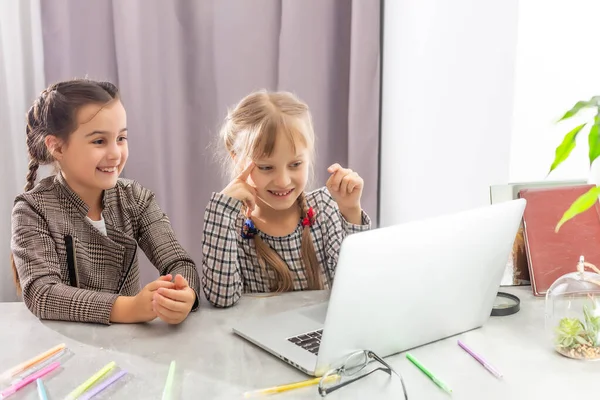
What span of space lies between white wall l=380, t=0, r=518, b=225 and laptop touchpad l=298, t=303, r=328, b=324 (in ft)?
2.24

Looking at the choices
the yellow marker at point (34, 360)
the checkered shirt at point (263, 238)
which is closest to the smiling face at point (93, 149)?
the checkered shirt at point (263, 238)

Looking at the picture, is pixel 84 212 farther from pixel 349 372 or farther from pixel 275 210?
pixel 349 372

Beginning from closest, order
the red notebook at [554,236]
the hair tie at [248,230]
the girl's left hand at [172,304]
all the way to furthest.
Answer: the girl's left hand at [172,304] < the red notebook at [554,236] < the hair tie at [248,230]

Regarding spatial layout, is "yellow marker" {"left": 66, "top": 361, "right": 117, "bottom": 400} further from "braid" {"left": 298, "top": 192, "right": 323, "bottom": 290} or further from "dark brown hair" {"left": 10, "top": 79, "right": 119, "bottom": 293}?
"braid" {"left": 298, "top": 192, "right": 323, "bottom": 290}

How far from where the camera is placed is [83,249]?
1.32 m

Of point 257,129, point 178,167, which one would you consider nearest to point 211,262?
point 257,129

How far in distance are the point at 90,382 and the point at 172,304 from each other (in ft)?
0.75

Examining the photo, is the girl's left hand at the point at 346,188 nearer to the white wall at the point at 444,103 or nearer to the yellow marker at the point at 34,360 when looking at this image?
the white wall at the point at 444,103

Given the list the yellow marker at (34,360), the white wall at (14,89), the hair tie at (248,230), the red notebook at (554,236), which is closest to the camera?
the yellow marker at (34,360)

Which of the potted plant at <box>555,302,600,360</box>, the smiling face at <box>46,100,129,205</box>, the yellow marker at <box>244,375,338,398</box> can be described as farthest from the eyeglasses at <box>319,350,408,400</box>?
the smiling face at <box>46,100,129,205</box>

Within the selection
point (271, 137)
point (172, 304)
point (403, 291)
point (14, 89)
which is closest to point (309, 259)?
point (271, 137)

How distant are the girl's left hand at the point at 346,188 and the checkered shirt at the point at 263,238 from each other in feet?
0.13

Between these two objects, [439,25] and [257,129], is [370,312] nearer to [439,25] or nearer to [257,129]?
[257,129]

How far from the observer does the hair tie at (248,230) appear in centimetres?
145
